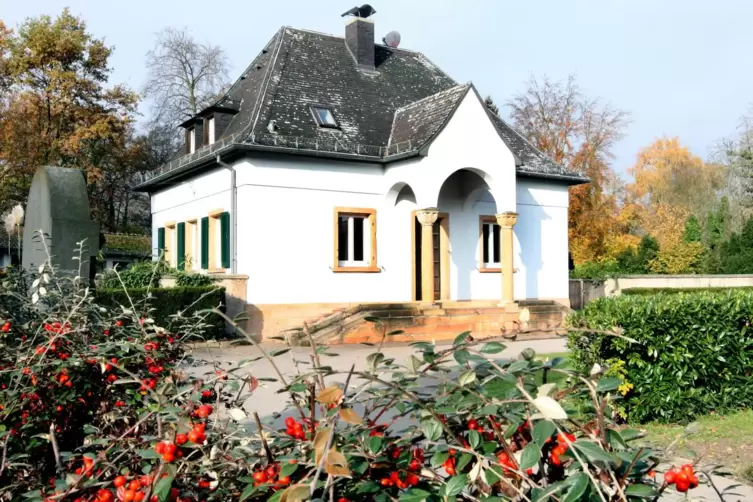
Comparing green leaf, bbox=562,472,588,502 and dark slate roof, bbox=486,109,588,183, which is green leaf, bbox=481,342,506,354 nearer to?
green leaf, bbox=562,472,588,502

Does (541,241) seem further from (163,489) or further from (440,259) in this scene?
(163,489)

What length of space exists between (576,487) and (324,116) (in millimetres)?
19868

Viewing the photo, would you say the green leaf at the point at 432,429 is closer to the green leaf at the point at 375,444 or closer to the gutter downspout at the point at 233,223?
the green leaf at the point at 375,444

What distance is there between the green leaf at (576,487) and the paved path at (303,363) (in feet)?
4.74

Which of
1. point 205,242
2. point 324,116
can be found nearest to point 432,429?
point 324,116

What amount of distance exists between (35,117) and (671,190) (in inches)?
1764

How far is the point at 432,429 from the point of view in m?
1.98

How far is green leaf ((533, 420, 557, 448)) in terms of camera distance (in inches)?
68.0

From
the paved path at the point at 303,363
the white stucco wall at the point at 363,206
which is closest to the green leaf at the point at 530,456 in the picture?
the paved path at the point at 303,363

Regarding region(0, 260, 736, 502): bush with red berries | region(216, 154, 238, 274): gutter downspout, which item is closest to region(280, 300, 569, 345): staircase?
region(216, 154, 238, 274): gutter downspout

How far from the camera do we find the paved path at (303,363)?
17.1 ft

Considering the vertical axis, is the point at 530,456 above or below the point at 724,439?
above

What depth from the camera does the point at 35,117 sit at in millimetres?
37000

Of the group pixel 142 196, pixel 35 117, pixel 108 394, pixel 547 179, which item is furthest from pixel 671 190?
pixel 108 394
